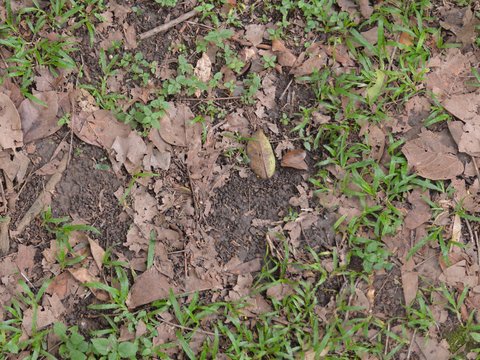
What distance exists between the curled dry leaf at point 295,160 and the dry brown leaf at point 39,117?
1.30 m

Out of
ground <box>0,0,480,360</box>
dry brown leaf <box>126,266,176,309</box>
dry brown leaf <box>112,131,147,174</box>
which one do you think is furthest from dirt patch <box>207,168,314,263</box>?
dry brown leaf <box>112,131,147,174</box>

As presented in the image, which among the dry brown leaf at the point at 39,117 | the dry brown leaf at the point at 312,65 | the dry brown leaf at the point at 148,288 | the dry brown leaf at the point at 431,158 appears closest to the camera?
the dry brown leaf at the point at 148,288

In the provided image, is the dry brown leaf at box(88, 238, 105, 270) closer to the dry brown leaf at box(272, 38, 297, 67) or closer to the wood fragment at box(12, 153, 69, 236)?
the wood fragment at box(12, 153, 69, 236)

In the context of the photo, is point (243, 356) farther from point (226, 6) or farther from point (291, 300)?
point (226, 6)

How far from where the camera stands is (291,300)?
3.23m

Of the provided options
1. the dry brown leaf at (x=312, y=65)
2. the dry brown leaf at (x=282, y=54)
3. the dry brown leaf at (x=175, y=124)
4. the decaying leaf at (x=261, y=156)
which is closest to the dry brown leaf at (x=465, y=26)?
the dry brown leaf at (x=312, y=65)

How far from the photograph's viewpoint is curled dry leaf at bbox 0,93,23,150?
3.21 meters

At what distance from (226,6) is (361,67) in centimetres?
89

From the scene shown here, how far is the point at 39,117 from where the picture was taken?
329cm

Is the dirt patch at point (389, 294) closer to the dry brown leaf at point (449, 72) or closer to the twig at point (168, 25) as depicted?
the dry brown leaf at point (449, 72)

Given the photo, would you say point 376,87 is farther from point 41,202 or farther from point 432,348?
point 41,202

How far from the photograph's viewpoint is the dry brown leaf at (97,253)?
3.18 m

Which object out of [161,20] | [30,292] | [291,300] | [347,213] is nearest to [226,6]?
[161,20]

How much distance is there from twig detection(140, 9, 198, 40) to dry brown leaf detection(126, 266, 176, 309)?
1.36m
